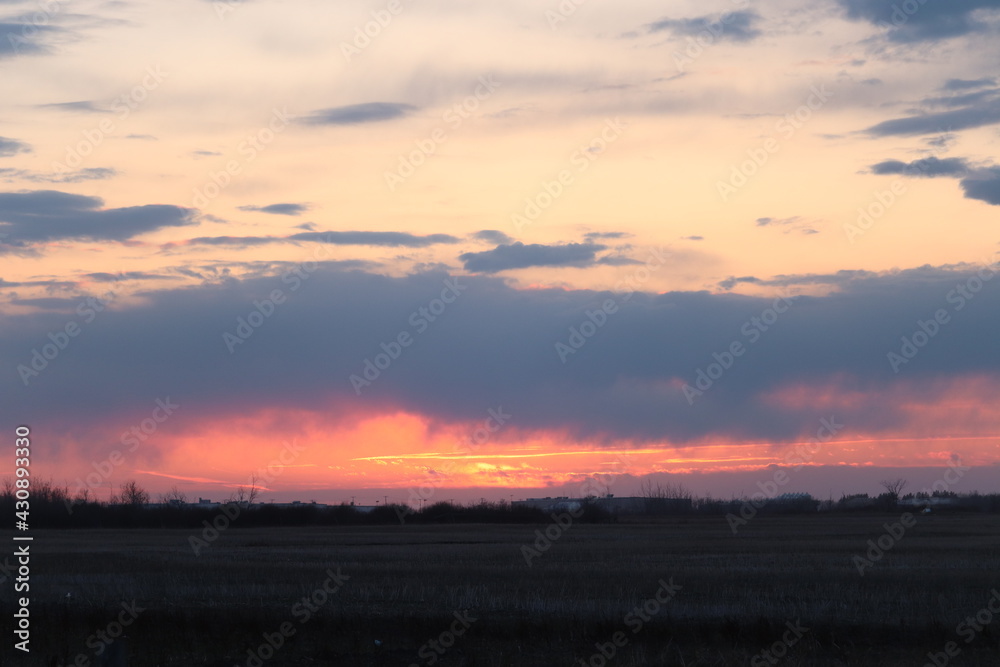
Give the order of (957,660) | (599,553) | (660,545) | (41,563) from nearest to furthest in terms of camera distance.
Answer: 1. (957,660)
2. (41,563)
3. (599,553)
4. (660,545)

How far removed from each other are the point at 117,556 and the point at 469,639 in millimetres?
37323

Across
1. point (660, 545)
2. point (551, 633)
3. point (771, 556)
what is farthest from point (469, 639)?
point (660, 545)

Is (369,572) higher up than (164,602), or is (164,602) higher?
(164,602)

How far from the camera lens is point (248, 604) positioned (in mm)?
23391

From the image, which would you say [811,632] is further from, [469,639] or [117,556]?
[117,556]

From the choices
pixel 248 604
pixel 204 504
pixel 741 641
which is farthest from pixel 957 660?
pixel 204 504

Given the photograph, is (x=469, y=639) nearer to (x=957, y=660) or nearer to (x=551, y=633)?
(x=551, y=633)

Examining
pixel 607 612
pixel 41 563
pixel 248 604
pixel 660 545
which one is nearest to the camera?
pixel 607 612

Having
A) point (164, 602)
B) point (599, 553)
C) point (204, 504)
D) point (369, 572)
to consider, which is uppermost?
point (164, 602)

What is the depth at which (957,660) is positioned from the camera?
61.1ft

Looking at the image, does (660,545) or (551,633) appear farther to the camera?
(660,545)

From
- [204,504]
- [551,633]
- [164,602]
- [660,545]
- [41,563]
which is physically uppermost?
[551,633]

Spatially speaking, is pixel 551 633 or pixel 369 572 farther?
pixel 369 572

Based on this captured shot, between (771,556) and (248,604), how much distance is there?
30658 mm
